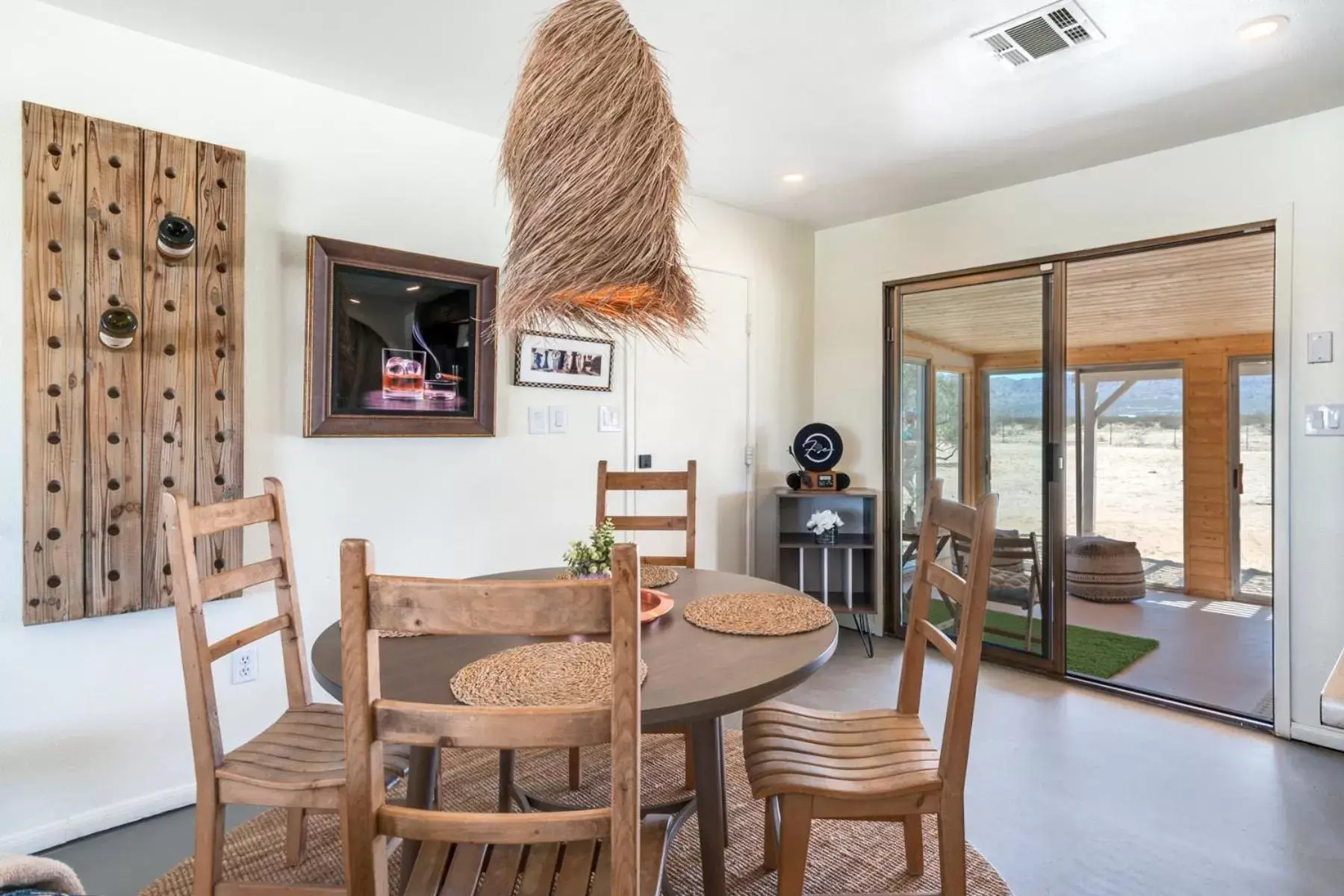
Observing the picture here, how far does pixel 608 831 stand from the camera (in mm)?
917

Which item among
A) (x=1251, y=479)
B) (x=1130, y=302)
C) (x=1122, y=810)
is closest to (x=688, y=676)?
(x=1122, y=810)

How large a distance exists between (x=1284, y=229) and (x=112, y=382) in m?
4.08

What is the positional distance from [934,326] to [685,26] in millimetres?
2357

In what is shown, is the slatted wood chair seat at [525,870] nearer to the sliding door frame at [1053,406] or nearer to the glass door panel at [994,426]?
the glass door panel at [994,426]

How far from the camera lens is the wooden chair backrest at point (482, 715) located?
0.84 metres

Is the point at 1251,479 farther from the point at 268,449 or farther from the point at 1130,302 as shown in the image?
the point at 268,449

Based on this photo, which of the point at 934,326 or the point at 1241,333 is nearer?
the point at 934,326

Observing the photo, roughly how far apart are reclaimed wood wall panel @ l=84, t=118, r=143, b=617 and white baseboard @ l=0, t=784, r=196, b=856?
60 cm

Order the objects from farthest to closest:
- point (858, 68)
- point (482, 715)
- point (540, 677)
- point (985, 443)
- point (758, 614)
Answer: point (985, 443) < point (858, 68) < point (758, 614) < point (540, 677) < point (482, 715)

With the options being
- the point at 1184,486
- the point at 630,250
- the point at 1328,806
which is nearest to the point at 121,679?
the point at 630,250

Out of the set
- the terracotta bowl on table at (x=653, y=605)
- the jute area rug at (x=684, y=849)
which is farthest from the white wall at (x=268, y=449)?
the terracotta bowl on table at (x=653, y=605)

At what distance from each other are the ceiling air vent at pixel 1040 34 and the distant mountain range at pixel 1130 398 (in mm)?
1641

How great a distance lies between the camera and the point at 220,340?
7.32 feet

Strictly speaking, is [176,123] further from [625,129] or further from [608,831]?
[608,831]
